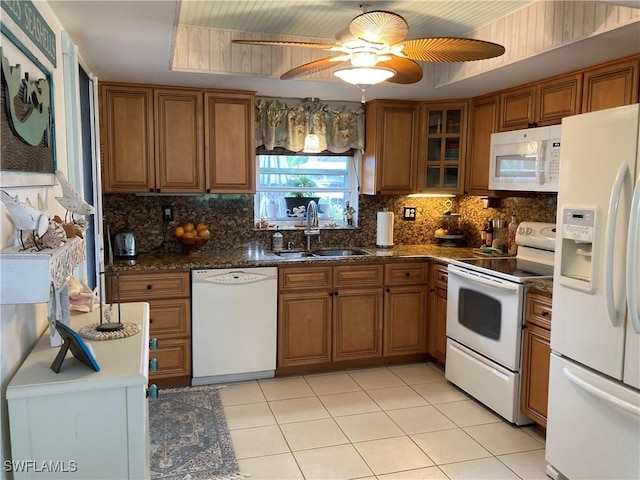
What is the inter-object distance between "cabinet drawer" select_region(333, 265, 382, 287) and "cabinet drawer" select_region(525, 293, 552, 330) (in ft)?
4.14

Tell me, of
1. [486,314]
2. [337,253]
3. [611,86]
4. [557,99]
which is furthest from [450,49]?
[337,253]

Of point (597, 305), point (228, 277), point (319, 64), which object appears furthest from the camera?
point (228, 277)

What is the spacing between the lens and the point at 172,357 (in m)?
3.57

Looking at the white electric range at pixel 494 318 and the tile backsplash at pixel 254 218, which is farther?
the tile backsplash at pixel 254 218

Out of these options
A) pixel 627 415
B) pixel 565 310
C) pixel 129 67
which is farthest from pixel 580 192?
pixel 129 67

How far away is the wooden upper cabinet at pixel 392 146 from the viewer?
4.25 m

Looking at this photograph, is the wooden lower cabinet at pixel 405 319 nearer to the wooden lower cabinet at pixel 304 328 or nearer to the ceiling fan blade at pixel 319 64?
the wooden lower cabinet at pixel 304 328

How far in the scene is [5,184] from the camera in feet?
4.36

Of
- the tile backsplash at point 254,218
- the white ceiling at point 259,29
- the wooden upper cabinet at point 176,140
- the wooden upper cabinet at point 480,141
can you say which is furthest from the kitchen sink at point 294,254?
the wooden upper cabinet at point 480,141

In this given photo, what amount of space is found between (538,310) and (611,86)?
137 centimetres

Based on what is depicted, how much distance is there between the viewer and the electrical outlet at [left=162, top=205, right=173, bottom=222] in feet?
13.3

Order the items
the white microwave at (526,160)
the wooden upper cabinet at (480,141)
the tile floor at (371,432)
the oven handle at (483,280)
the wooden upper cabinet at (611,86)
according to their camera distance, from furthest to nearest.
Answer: the wooden upper cabinet at (480,141)
the white microwave at (526,160)
the oven handle at (483,280)
the wooden upper cabinet at (611,86)
the tile floor at (371,432)

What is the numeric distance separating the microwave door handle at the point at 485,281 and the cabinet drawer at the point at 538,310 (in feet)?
0.35

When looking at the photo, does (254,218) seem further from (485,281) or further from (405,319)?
(485,281)
